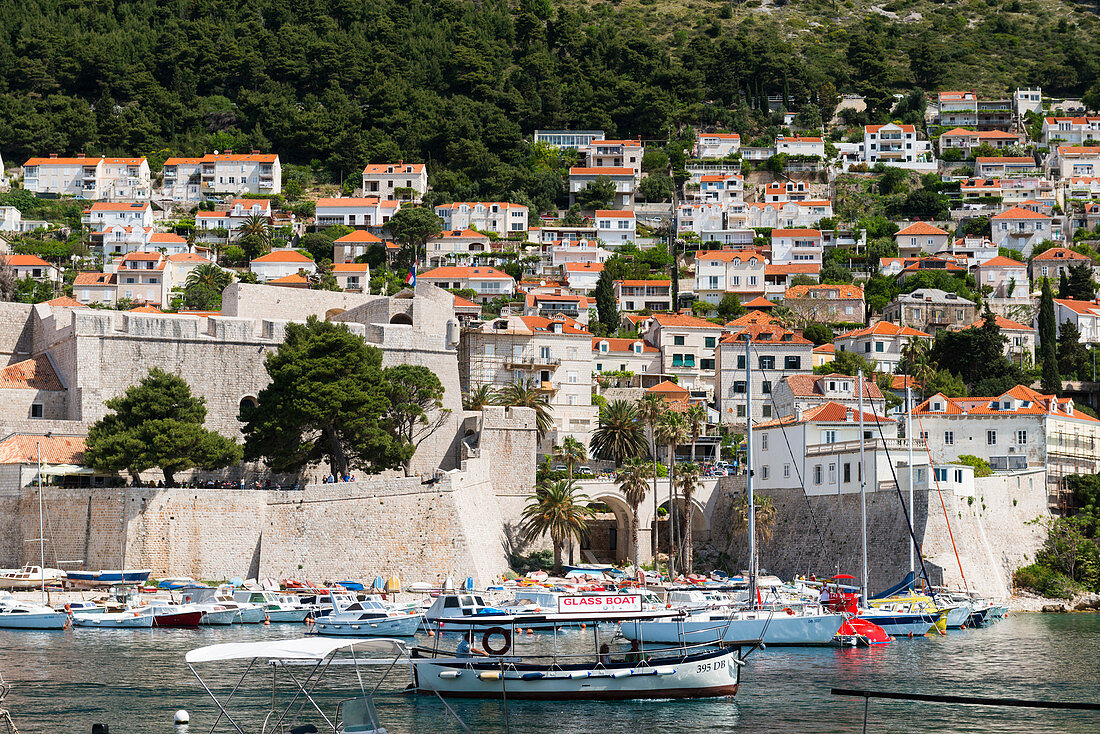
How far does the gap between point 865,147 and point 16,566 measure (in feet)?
292

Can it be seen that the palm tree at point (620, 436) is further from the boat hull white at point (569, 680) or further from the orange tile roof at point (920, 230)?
the orange tile roof at point (920, 230)

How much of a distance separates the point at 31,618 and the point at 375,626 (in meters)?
10.6

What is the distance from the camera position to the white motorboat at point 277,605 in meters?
41.2

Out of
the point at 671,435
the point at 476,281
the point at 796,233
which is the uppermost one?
the point at 796,233

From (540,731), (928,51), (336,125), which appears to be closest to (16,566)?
(540,731)

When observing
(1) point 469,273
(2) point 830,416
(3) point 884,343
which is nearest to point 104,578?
(2) point 830,416

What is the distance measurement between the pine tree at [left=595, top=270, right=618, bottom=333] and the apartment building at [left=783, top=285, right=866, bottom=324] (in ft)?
36.3

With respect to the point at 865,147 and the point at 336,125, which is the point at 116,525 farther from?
the point at 865,147

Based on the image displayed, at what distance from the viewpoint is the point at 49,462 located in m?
45.6

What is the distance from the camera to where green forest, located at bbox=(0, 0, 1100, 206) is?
11862 centimetres

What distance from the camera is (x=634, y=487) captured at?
175 ft

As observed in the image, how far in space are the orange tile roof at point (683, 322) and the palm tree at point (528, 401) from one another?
1543 centimetres

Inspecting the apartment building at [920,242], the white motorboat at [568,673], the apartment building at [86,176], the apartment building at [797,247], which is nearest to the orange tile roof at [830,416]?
the white motorboat at [568,673]

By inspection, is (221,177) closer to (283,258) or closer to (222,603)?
(283,258)
